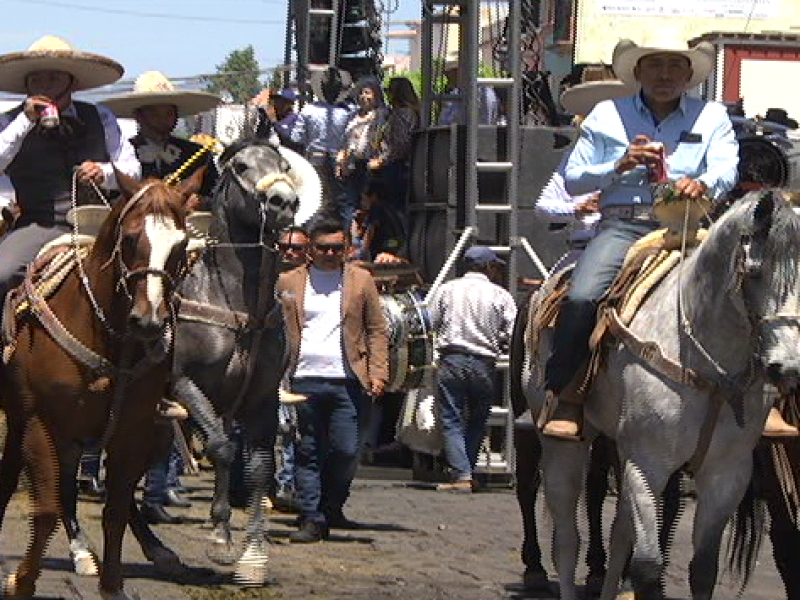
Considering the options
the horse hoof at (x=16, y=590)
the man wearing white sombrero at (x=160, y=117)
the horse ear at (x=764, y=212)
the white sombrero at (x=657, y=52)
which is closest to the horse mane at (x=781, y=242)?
the horse ear at (x=764, y=212)

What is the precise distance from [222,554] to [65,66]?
303 cm

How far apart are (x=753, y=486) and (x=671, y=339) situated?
1.48m

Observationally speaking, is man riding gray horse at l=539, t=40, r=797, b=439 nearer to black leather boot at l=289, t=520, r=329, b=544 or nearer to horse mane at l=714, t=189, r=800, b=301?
horse mane at l=714, t=189, r=800, b=301

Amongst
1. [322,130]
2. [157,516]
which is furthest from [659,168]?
[322,130]

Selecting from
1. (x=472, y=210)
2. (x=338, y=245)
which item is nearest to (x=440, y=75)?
(x=472, y=210)

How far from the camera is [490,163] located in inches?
761

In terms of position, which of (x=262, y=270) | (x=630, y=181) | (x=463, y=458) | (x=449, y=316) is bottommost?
(x=463, y=458)

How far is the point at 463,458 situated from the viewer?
1919 cm

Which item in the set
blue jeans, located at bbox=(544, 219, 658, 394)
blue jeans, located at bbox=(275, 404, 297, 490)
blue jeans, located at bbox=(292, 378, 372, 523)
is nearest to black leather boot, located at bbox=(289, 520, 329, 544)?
blue jeans, located at bbox=(292, 378, 372, 523)

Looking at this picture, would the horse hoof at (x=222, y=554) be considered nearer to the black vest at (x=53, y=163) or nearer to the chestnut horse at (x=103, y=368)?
the chestnut horse at (x=103, y=368)

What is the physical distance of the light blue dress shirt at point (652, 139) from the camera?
35.4 ft

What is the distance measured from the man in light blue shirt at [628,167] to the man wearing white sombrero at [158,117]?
3.40 meters

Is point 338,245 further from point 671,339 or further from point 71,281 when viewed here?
point 671,339

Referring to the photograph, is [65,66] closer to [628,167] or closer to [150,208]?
[150,208]
